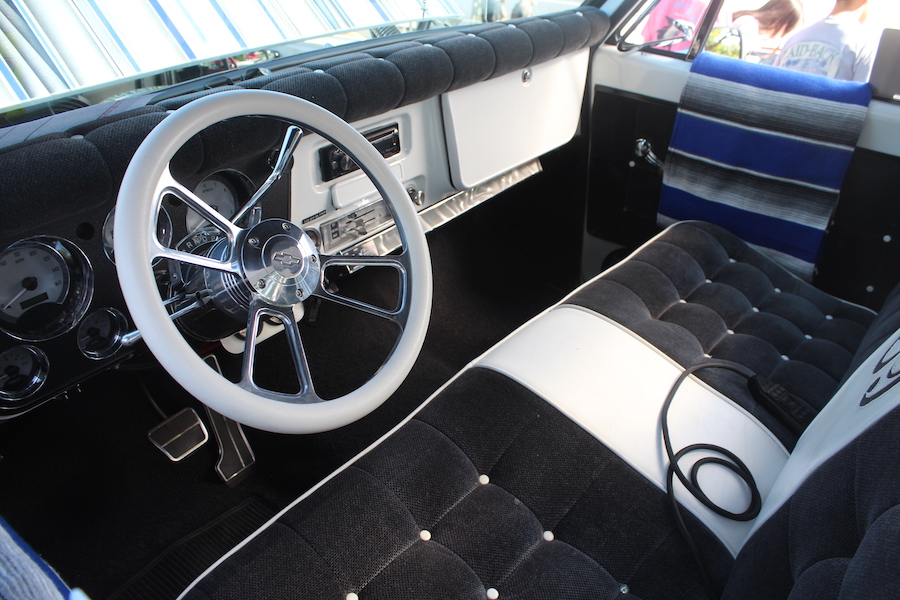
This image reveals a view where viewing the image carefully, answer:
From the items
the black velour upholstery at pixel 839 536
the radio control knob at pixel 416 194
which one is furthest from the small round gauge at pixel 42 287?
the black velour upholstery at pixel 839 536

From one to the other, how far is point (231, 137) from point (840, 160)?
1438mm

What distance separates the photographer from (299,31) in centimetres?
138

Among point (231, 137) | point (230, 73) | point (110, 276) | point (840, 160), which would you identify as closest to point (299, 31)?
point (230, 73)

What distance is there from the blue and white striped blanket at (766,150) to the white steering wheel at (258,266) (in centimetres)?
111

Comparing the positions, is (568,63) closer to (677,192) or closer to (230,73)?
(677,192)

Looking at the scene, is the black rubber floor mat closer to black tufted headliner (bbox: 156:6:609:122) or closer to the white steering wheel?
the white steering wheel

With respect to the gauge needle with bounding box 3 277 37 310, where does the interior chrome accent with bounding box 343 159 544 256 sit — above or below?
below

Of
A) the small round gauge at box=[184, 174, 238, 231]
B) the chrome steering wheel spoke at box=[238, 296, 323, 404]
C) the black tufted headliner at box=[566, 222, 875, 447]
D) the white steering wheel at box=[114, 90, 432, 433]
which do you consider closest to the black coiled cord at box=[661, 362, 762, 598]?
the black tufted headliner at box=[566, 222, 875, 447]

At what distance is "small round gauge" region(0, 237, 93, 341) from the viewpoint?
2.83 ft

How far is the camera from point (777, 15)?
162 cm

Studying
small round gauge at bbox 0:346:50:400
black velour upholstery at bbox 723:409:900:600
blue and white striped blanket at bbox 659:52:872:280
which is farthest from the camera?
blue and white striped blanket at bbox 659:52:872:280

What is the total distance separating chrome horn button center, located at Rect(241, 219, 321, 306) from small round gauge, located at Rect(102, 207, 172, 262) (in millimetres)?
227

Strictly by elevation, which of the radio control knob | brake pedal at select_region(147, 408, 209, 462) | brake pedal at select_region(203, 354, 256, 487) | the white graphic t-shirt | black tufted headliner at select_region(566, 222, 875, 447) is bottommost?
brake pedal at select_region(203, 354, 256, 487)

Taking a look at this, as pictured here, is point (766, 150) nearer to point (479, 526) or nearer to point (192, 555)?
point (479, 526)
